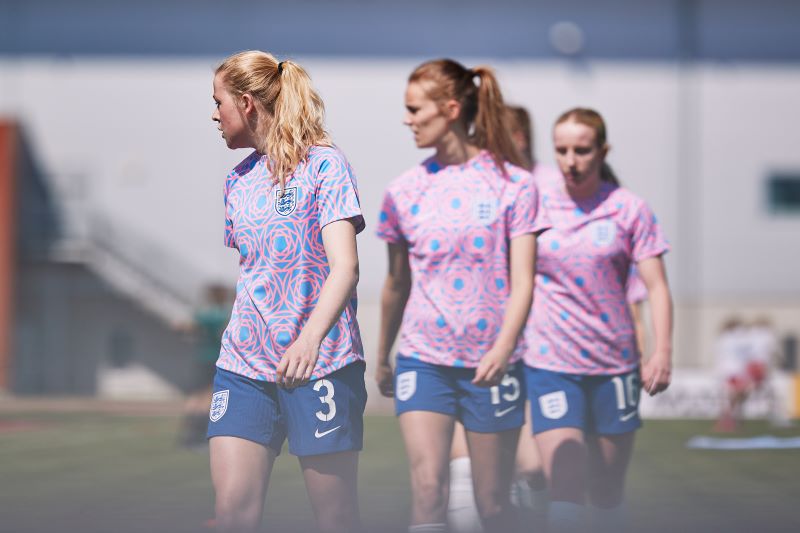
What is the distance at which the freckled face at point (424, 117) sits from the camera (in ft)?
16.7

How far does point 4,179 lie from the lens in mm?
29828

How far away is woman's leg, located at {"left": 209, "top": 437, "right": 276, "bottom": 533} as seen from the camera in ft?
12.8

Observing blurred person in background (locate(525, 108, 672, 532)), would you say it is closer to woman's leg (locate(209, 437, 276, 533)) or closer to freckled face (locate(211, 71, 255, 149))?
woman's leg (locate(209, 437, 276, 533))

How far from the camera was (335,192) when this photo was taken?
3920 millimetres

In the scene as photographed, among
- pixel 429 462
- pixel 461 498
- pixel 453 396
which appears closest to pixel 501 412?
pixel 453 396

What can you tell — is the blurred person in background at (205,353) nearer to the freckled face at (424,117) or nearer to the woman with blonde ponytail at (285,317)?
the freckled face at (424,117)

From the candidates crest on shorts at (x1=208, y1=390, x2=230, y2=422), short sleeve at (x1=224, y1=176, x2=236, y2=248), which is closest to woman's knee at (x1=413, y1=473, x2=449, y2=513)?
crest on shorts at (x1=208, y1=390, x2=230, y2=422)

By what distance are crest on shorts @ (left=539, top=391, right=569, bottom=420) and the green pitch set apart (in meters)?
1.80

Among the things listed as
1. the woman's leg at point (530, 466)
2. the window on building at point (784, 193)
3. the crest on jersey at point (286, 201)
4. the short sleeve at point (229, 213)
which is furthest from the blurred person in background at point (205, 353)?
the window on building at point (784, 193)

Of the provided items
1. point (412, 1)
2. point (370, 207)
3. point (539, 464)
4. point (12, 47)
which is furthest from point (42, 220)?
point (539, 464)

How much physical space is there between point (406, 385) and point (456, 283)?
1.41 ft

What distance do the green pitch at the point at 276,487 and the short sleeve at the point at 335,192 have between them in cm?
351

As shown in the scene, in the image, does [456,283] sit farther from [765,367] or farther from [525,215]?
[765,367]

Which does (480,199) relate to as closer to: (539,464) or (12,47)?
(539,464)
